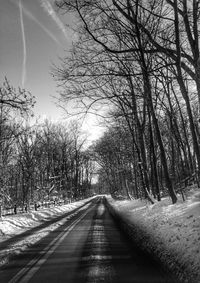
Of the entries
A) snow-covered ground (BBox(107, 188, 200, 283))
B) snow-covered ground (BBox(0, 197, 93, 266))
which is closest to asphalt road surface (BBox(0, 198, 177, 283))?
snow-covered ground (BBox(107, 188, 200, 283))

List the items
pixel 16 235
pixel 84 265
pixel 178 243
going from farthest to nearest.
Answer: pixel 16 235, pixel 178 243, pixel 84 265

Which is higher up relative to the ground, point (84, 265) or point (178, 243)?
point (178, 243)

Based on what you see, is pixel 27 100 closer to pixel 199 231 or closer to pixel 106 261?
pixel 106 261

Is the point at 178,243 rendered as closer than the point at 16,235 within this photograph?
Yes

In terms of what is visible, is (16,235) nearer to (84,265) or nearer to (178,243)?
(84,265)

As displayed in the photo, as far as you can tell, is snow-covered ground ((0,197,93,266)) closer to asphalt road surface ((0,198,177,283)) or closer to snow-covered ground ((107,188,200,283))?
asphalt road surface ((0,198,177,283))

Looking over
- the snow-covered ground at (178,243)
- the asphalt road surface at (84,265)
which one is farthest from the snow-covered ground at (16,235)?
the snow-covered ground at (178,243)

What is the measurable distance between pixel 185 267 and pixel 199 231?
174 cm

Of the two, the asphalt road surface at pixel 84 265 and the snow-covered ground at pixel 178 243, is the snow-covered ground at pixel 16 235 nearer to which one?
the asphalt road surface at pixel 84 265

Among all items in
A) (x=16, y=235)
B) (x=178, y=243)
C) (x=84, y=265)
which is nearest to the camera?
(x=84, y=265)

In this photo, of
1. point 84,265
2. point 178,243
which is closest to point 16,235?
point 84,265

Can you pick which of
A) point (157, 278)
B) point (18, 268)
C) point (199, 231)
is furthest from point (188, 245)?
point (18, 268)

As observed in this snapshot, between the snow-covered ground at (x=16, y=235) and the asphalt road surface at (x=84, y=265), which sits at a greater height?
the snow-covered ground at (x=16, y=235)

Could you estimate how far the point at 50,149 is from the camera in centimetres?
4116
